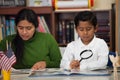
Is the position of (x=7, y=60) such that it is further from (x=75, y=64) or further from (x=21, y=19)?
(x=21, y=19)

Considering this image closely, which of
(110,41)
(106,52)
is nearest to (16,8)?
(110,41)

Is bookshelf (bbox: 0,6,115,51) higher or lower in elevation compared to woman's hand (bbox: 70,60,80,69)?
higher

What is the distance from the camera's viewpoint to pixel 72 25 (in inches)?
119

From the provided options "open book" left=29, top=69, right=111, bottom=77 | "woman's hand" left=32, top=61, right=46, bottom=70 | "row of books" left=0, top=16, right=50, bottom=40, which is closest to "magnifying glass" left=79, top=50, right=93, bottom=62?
"open book" left=29, top=69, right=111, bottom=77

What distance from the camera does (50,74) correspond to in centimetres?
159

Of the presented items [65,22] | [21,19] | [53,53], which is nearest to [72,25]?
[65,22]

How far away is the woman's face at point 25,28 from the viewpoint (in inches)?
79.4

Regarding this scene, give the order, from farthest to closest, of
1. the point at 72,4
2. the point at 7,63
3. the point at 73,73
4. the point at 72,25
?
1. the point at 72,25
2. the point at 72,4
3. the point at 73,73
4. the point at 7,63

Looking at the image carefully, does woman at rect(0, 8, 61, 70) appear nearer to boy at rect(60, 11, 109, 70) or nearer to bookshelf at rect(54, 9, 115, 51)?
boy at rect(60, 11, 109, 70)

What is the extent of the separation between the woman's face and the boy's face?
0.41 meters

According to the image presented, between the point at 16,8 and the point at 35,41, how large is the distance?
915 mm

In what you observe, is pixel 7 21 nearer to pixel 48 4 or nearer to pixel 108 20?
pixel 48 4

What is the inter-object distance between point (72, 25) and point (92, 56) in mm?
1282

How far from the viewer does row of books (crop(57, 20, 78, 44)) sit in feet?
9.93
